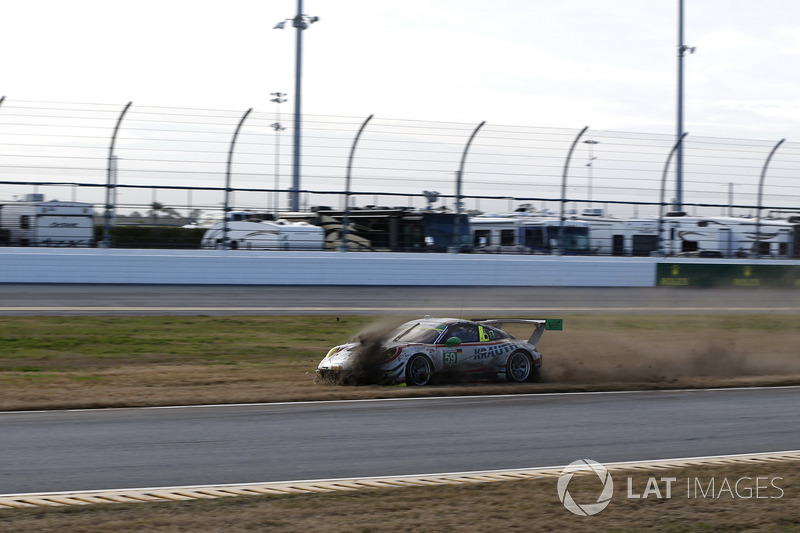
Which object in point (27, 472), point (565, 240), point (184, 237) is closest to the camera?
point (27, 472)

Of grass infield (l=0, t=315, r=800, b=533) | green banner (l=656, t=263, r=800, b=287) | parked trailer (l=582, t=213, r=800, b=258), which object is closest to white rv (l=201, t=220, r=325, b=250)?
grass infield (l=0, t=315, r=800, b=533)

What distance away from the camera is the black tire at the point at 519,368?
12.1 metres

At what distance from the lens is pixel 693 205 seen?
2809 centimetres

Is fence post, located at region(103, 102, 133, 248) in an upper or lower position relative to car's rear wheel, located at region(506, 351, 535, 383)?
upper

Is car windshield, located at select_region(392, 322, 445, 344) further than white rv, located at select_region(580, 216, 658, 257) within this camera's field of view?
No

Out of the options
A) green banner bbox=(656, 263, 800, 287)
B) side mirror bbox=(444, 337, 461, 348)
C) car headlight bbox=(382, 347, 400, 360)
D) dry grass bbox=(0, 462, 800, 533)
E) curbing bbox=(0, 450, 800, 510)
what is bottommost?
curbing bbox=(0, 450, 800, 510)

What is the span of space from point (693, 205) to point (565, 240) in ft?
15.4

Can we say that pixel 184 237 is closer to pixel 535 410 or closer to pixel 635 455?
pixel 535 410

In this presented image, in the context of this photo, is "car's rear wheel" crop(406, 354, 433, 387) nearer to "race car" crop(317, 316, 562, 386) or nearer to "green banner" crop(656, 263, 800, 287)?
"race car" crop(317, 316, 562, 386)

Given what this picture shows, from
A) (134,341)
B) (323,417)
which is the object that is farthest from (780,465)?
(134,341)

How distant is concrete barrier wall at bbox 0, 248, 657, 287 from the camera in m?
21.1

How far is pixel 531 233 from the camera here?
26500 mm

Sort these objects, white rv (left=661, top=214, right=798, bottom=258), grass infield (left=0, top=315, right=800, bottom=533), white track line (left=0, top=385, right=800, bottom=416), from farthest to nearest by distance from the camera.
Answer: white rv (left=661, top=214, right=798, bottom=258), white track line (left=0, top=385, right=800, bottom=416), grass infield (left=0, top=315, right=800, bottom=533)

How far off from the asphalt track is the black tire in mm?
6966
